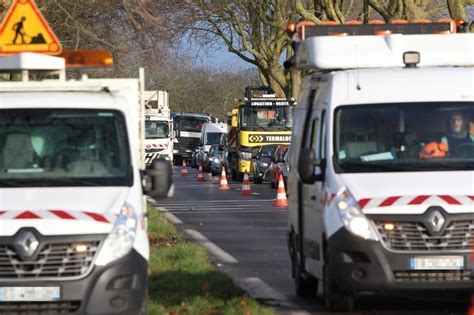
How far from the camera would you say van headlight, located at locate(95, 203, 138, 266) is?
10664mm

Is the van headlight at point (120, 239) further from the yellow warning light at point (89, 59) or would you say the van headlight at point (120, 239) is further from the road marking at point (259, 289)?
the road marking at point (259, 289)

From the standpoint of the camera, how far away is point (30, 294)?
34.7 ft

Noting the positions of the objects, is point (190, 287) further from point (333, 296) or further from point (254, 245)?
point (254, 245)

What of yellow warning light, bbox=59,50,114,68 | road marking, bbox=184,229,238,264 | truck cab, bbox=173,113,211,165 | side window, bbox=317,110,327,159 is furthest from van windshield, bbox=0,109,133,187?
truck cab, bbox=173,113,211,165

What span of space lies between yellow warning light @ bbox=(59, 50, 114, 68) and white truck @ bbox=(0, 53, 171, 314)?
0.89 meters

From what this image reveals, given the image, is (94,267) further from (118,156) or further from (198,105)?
(198,105)

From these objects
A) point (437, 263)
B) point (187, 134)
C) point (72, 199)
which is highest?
point (72, 199)

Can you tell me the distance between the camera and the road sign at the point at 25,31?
1461 centimetres

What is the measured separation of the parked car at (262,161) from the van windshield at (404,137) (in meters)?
31.4

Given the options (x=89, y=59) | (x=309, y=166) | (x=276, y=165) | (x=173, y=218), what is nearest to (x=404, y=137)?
(x=309, y=166)

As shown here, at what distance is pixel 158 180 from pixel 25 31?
3.78m

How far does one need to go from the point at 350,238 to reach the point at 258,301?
1996 millimetres

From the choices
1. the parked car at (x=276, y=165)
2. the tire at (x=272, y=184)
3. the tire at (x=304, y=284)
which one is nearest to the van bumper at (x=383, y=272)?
the tire at (x=304, y=284)

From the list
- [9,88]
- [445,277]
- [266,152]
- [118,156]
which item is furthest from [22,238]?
[266,152]
